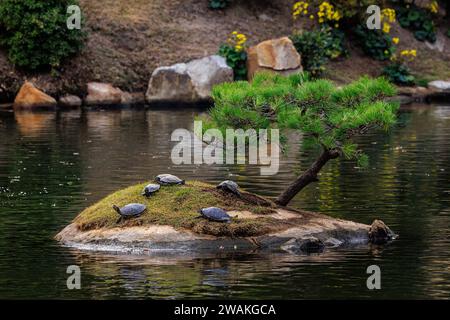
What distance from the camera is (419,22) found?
159ft

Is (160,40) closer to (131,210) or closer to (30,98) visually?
(30,98)

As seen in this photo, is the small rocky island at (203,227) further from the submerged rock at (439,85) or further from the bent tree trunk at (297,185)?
the submerged rock at (439,85)

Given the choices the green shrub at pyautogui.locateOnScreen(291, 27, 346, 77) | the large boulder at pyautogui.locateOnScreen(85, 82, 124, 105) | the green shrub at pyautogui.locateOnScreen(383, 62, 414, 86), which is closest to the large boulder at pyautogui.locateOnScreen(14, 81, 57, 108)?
the large boulder at pyautogui.locateOnScreen(85, 82, 124, 105)

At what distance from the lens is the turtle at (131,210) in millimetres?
17141

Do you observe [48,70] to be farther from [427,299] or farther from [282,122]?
[427,299]

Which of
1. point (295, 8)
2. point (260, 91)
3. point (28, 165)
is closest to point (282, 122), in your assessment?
point (260, 91)

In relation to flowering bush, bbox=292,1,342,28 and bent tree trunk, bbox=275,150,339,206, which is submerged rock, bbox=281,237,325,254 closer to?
bent tree trunk, bbox=275,150,339,206

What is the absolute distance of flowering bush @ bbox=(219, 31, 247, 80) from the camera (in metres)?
42.2

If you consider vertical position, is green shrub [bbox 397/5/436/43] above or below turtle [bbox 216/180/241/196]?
above

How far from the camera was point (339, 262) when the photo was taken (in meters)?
15.9

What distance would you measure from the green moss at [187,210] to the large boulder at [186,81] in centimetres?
2333

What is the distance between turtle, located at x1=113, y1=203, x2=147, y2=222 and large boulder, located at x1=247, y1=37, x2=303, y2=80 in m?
24.1

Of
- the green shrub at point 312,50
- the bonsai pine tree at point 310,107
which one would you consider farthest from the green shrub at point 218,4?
the bonsai pine tree at point 310,107
